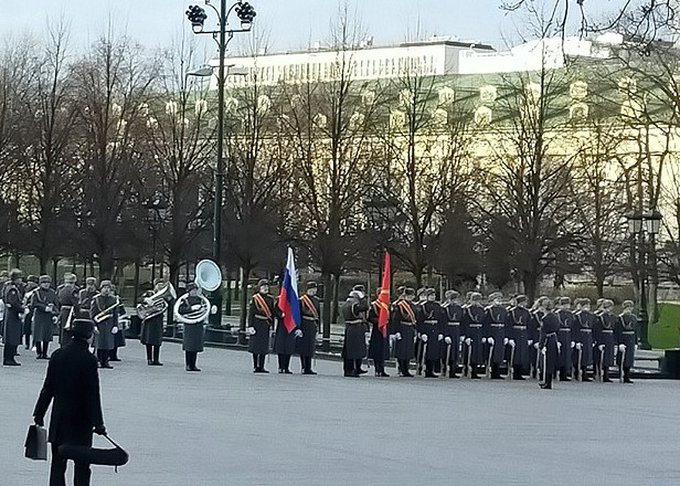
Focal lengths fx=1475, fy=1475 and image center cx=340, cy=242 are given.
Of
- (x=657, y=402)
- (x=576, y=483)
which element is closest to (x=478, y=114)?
(x=657, y=402)

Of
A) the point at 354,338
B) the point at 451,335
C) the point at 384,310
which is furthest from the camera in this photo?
the point at 451,335

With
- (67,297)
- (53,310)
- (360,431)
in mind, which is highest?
(67,297)

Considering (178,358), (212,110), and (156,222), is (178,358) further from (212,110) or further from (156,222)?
(212,110)

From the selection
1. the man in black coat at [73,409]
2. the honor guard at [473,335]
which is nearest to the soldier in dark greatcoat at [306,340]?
the honor guard at [473,335]

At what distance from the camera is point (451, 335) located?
3009 cm

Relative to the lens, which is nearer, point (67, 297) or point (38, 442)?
point (38, 442)

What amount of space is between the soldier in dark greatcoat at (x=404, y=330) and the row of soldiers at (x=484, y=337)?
0.07 feet

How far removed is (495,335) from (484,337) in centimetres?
25

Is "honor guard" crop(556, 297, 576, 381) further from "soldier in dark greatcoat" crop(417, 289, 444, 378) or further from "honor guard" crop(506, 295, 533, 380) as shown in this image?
"soldier in dark greatcoat" crop(417, 289, 444, 378)

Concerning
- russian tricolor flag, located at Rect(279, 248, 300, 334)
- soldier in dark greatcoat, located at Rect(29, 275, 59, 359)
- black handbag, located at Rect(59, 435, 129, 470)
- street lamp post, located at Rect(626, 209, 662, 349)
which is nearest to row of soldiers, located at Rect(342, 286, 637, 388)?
russian tricolor flag, located at Rect(279, 248, 300, 334)

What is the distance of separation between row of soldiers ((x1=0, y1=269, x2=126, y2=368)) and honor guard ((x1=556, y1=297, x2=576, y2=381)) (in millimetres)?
9115

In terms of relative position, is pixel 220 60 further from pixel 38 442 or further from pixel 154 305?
pixel 38 442

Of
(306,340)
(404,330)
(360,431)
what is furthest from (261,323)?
(360,431)

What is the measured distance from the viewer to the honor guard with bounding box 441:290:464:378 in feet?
98.7
